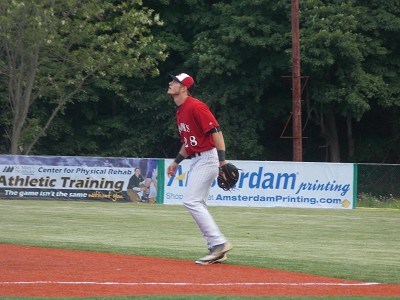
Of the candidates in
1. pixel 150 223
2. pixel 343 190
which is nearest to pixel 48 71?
pixel 343 190

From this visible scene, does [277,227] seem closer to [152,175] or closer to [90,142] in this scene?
[152,175]

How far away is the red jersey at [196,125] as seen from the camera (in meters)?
11.2

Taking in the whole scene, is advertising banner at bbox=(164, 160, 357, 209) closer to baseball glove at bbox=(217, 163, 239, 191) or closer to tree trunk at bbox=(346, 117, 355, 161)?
tree trunk at bbox=(346, 117, 355, 161)

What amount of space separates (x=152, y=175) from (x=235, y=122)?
41.3 ft

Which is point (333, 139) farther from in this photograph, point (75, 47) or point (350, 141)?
point (75, 47)

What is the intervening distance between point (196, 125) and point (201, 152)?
34cm

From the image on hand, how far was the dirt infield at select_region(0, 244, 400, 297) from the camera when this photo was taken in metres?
9.12

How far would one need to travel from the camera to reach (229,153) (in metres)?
41.9

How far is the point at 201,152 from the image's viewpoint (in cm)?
1138

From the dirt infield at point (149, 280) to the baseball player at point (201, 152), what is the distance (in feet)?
1.33

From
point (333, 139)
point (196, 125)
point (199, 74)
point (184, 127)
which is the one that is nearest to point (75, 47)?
point (199, 74)

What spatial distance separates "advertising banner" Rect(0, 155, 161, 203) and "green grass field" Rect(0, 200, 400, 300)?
0.77 meters

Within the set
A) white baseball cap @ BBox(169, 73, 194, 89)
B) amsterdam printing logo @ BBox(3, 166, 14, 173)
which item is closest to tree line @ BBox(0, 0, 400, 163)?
amsterdam printing logo @ BBox(3, 166, 14, 173)

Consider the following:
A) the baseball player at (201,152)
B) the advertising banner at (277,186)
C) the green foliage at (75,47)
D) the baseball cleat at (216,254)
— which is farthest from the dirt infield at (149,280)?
the green foliage at (75,47)
